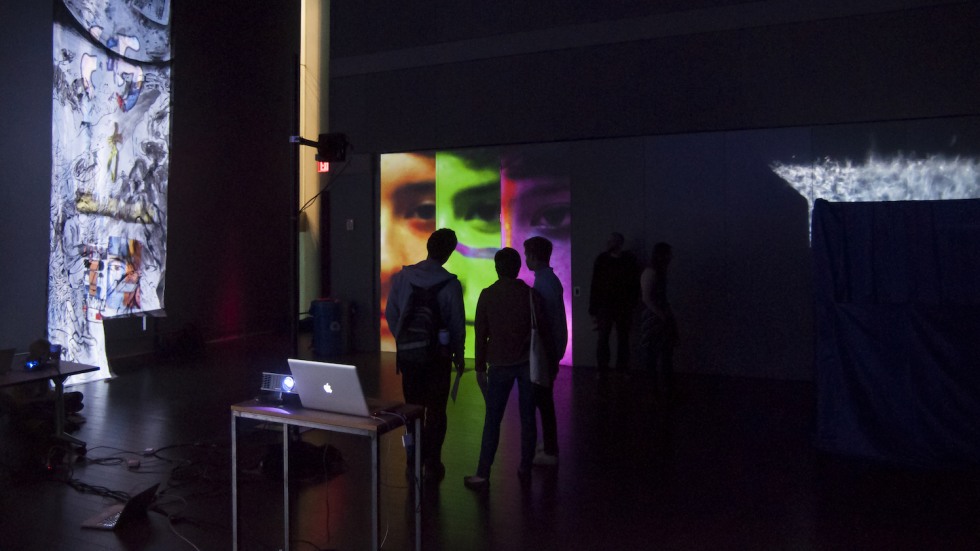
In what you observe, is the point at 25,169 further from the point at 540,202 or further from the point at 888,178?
the point at 888,178

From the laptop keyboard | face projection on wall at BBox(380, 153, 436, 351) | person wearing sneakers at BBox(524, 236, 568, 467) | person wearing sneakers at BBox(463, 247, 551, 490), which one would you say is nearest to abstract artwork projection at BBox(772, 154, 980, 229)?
person wearing sneakers at BBox(524, 236, 568, 467)

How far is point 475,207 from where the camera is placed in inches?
395

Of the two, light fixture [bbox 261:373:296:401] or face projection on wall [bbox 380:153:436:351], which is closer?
light fixture [bbox 261:373:296:401]

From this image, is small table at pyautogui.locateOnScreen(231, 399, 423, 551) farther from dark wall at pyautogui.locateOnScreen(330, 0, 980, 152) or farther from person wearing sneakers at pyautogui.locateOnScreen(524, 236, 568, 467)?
dark wall at pyautogui.locateOnScreen(330, 0, 980, 152)

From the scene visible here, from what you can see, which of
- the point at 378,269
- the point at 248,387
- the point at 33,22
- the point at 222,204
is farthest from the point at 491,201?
the point at 33,22

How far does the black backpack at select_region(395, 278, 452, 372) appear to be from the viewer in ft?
14.8

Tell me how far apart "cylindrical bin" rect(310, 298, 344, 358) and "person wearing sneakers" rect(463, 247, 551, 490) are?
622cm

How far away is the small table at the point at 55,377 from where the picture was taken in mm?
4848

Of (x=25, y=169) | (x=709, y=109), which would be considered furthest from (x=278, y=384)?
(x=709, y=109)

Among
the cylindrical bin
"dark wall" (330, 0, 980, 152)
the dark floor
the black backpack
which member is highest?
"dark wall" (330, 0, 980, 152)

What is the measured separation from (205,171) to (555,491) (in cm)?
909

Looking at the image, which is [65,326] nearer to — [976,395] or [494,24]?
[494,24]

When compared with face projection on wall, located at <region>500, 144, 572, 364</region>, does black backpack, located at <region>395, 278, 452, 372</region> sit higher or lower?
lower

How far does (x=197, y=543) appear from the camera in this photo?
379 centimetres
